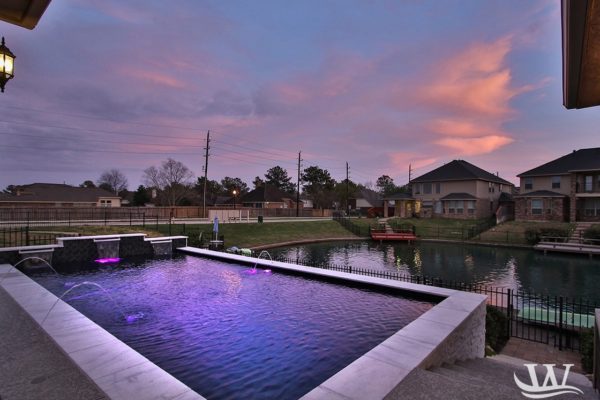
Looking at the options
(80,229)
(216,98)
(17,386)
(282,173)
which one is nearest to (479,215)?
(216,98)

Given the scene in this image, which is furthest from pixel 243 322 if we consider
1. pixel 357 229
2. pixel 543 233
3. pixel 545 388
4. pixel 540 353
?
pixel 357 229

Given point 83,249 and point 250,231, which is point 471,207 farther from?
point 83,249

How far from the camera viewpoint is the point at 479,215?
46.2 meters

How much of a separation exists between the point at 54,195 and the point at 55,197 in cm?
67

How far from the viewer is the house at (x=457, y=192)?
46.5 m

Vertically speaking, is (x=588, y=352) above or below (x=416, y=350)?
below

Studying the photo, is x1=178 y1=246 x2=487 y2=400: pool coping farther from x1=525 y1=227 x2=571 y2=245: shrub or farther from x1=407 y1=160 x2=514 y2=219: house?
x1=407 y1=160 x2=514 y2=219: house

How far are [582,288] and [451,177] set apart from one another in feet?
116

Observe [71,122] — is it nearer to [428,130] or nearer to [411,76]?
[411,76]

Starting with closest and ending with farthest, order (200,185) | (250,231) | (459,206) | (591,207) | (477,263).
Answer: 1. (477,263)
2. (250,231)
3. (591,207)
4. (459,206)
5. (200,185)

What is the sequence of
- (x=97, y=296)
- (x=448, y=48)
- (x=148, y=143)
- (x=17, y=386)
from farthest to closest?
1. (x=148, y=143)
2. (x=448, y=48)
3. (x=97, y=296)
4. (x=17, y=386)

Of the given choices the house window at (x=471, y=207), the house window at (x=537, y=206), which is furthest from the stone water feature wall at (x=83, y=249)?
the house window at (x=537, y=206)

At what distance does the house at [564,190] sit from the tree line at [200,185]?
31.5 meters

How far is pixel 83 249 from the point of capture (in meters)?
15.9
